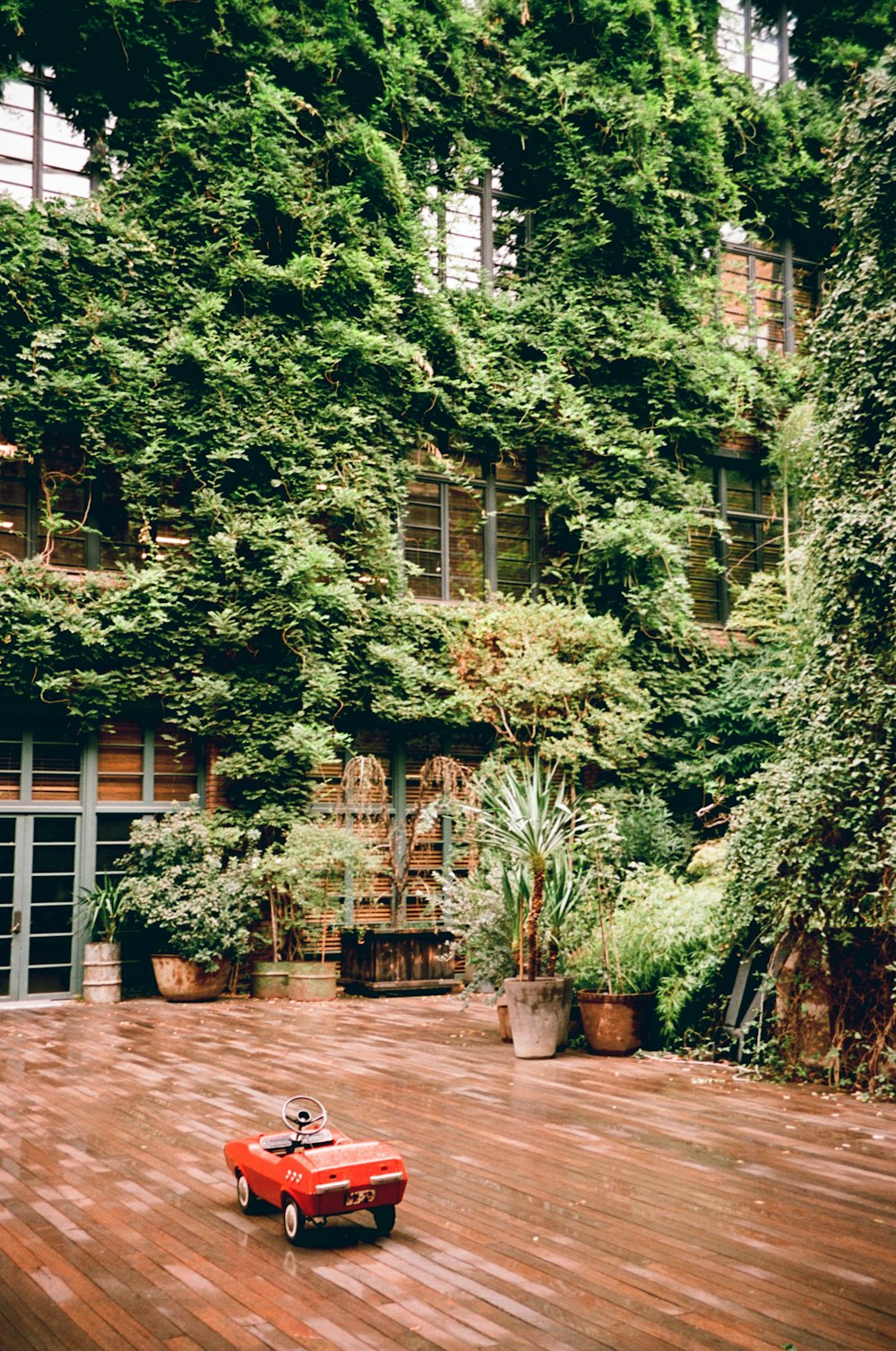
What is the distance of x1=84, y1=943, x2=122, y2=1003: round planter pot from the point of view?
1201 centimetres

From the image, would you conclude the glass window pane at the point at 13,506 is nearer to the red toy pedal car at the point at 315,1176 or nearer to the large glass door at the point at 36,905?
the large glass door at the point at 36,905

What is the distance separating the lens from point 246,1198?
4.77m

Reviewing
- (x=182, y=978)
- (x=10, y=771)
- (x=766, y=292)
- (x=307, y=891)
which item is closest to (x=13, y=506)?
(x=10, y=771)

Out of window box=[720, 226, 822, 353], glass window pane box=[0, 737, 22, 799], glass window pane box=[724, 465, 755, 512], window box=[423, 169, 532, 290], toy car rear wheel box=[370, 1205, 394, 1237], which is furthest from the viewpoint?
window box=[720, 226, 822, 353]

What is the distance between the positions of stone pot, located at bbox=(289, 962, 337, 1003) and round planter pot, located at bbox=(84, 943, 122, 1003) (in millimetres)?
1746

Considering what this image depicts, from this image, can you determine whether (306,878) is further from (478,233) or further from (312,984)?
(478,233)

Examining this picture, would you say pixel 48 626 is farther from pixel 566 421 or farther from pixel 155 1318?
pixel 155 1318

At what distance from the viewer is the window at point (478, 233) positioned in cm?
1523

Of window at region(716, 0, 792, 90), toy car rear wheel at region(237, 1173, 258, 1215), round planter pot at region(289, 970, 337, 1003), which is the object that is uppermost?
window at region(716, 0, 792, 90)

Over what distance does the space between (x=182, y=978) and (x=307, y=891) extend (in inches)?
58.1

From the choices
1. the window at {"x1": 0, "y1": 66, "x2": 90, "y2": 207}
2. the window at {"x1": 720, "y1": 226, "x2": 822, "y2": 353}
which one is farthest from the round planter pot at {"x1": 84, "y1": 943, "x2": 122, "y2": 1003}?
the window at {"x1": 720, "y1": 226, "x2": 822, "y2": 353}

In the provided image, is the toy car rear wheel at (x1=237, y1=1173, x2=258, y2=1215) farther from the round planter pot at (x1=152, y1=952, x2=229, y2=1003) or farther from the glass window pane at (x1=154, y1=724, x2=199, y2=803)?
the glass window pane at (x1=154, y1=724, x2=199, y2=803)

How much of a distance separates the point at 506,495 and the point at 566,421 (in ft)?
3.91

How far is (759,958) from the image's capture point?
8.70 meters
